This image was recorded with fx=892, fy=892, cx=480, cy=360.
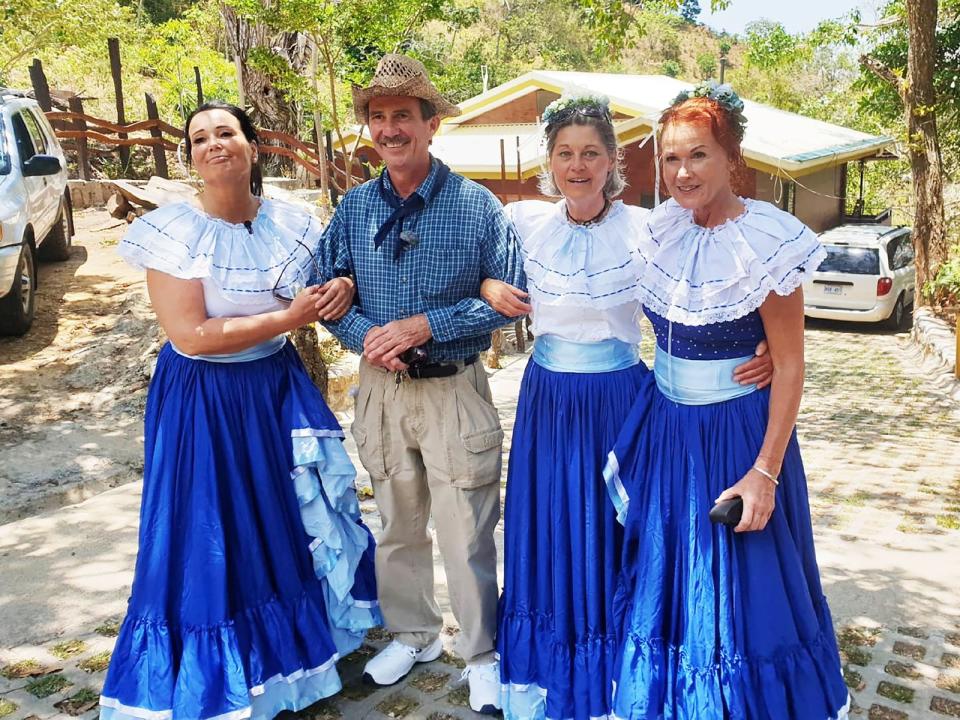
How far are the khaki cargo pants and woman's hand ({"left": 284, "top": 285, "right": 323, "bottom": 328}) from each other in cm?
32

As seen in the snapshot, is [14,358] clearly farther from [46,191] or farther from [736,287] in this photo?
[736,287]

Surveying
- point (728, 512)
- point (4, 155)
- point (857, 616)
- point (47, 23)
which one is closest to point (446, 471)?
point (728, 512)

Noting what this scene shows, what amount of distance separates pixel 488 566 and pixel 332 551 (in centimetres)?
52

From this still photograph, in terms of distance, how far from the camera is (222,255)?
2756mm

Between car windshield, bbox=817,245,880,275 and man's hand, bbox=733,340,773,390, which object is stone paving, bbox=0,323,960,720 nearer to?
man's hand, bbox=733,340,773,390

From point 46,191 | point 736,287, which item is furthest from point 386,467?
point 46,191

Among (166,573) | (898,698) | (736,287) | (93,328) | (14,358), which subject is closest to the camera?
(736,287)

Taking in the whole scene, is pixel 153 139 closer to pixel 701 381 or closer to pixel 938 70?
pixel 701 381

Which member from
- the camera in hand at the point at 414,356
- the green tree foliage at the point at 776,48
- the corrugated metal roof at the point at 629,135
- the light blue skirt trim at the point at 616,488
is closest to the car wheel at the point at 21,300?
the camera in hand at the point at 414,356

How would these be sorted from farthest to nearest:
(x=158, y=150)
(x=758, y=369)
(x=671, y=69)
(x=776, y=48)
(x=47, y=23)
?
(x=671, y=69), (x=47, y=23), (x=776, y=48), (x=158, y=150), (x=758, y=369)

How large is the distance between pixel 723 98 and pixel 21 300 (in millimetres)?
6188

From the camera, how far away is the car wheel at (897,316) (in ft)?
42.8

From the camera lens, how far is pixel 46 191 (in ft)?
25.2

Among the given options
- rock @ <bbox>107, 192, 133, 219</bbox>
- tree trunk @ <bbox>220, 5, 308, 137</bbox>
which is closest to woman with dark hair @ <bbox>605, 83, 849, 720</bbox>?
tree trunk @ <bbox>220, 5, 308, 137</bbox>
